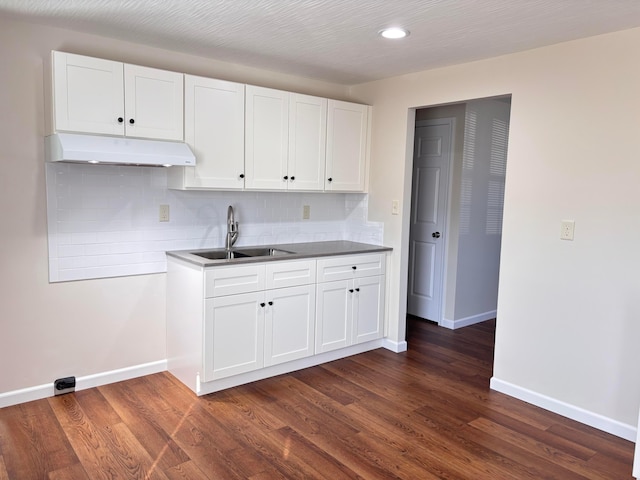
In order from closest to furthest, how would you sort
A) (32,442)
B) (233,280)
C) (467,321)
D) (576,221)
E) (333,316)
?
(32,442) → (576,221) → (233,280) → (333,316) → (467,321)

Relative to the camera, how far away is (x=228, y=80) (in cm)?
371

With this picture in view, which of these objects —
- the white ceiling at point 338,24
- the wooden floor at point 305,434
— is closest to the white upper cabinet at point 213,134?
the white ceiling at point 338,24

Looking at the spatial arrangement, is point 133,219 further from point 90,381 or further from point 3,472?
point 3,472

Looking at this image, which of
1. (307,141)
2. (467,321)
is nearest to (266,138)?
(307,141)

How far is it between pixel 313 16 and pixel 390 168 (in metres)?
1.72

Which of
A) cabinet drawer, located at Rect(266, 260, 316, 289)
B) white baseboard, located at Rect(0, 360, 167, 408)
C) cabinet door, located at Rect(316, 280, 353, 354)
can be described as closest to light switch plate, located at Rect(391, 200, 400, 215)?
cabinet door, located at Rect(316, 280, 353, 354)

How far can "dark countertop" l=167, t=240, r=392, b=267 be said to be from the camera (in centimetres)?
317

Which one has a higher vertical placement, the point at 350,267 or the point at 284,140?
the point at 284,140

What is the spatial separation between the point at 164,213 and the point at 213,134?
675 mm

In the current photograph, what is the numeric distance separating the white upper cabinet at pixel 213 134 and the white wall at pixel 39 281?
377mm

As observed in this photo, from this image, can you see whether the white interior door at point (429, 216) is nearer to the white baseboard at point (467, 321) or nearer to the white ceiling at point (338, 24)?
the white baseboard at point (467, 321)

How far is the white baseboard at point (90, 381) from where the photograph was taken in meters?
2.98

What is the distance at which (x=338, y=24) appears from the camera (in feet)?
8.95

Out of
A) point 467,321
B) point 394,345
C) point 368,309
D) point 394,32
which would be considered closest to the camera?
point 394,32
